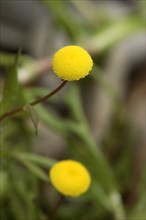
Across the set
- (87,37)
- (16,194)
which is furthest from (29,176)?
(87,37)

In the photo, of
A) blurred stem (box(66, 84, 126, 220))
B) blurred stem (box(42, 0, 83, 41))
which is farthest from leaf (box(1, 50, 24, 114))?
blurred stem (box(42, 0, 83, 41))

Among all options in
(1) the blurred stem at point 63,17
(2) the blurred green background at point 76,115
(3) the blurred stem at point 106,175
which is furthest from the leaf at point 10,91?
(1) the blurred stem at point 63,17

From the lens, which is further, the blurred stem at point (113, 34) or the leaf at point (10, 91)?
the blurred stem at point (113, 34)

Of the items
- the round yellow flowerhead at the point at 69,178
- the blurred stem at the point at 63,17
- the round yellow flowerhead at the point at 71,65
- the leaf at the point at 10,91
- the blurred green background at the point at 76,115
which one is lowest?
the blurred green background at the point at 76,115

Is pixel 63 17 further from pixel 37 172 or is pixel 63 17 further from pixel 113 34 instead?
pixel 37 172

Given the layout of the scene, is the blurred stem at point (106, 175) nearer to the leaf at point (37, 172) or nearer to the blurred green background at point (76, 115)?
the blurred green background at point (76, 115)

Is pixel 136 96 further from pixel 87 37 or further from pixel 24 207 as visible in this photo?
pixel 24 207
